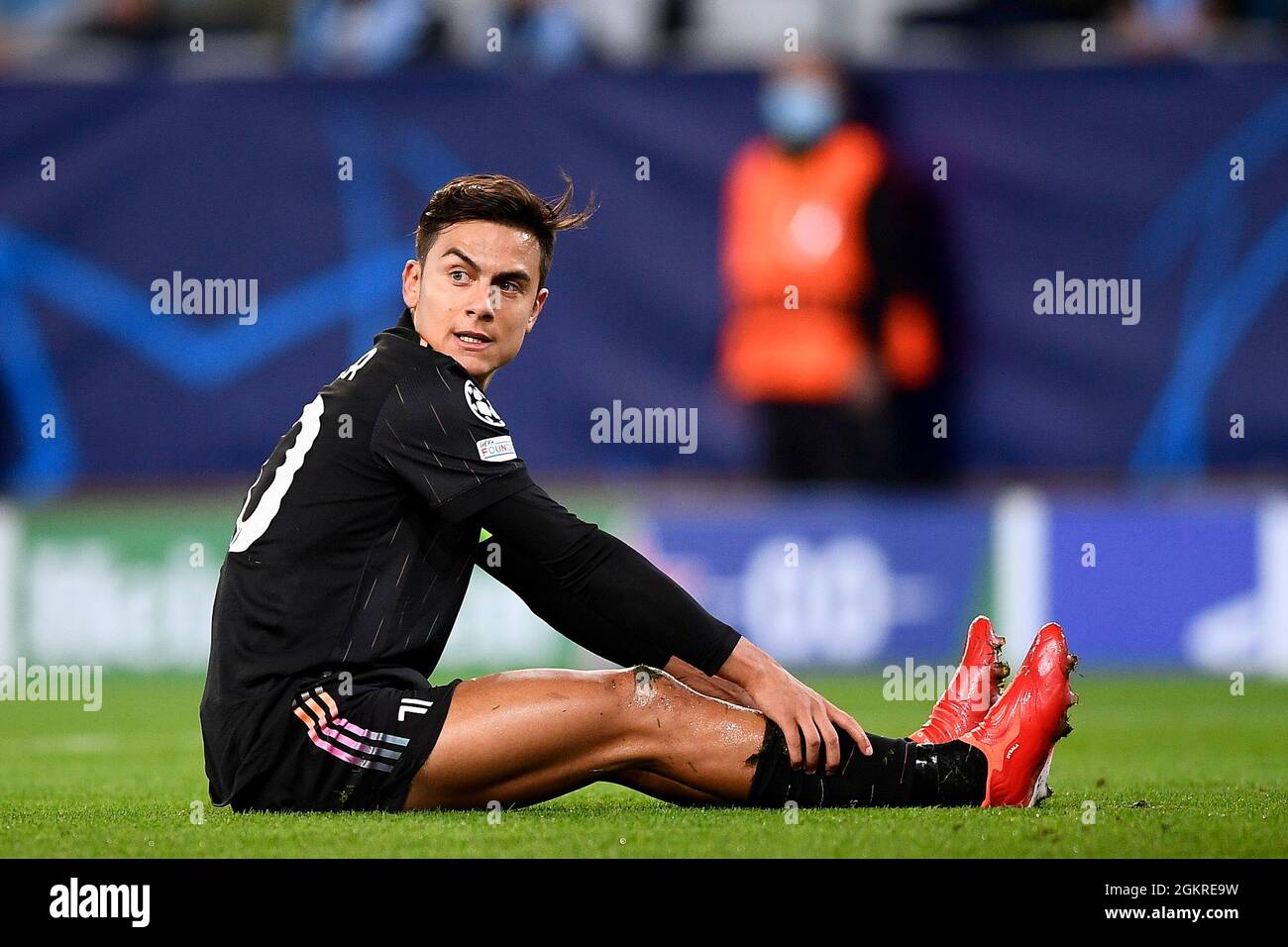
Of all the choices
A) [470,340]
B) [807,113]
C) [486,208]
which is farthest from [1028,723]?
[807,113]

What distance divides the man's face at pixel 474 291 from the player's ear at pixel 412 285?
0.03m

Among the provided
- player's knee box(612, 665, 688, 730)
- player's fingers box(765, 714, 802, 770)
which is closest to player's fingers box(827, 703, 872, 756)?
player's fingers box(765, 714, 802, 770)

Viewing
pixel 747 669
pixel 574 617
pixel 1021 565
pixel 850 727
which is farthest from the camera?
pixel 1021 565

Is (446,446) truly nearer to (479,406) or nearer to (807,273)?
(479,406)

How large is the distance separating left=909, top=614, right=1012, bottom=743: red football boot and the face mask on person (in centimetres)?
586

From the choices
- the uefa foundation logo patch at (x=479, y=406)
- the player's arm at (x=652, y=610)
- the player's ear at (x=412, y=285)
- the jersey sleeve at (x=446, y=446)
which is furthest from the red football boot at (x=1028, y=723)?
the player's ear at (x=412, y=285)

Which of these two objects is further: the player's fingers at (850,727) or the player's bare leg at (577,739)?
the player's fingers at (850,727)

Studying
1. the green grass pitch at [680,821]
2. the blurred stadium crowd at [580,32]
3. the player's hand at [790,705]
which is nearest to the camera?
the green grass pitch at [680,821]

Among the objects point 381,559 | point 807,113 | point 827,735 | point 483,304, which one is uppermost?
point 807,113

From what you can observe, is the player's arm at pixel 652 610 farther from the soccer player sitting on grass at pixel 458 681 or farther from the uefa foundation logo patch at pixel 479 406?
the uefa foundation logo patch at pixel 479 406

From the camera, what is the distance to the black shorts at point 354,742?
165 inches

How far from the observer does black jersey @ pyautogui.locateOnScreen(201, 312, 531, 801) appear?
4234 mm

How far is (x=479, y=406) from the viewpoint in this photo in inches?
169

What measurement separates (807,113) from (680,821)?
6555mm
